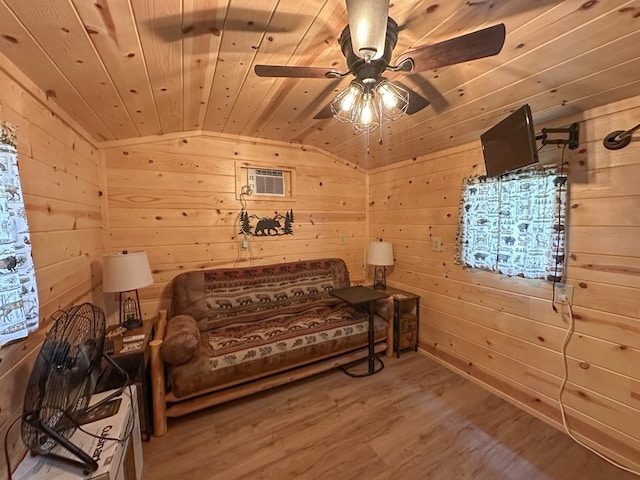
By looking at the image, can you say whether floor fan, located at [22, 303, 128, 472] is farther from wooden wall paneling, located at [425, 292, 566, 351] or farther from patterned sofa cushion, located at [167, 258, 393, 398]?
wooden wall paneling, located at [425, 292, 566, 351]

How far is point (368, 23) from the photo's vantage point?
2.59ft

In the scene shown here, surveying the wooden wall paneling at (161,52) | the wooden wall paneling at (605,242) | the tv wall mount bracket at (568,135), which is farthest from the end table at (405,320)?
the wooden wall paneling at (161,52)

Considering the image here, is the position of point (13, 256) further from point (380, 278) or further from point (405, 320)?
point (380, 278)

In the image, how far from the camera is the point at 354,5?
2.56 ft

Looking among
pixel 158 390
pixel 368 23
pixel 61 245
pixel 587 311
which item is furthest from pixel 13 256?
pixel 587 311

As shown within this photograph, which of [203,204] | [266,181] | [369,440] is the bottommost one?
[369,440]

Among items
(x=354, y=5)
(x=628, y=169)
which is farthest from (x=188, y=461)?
(x=628, y=169)

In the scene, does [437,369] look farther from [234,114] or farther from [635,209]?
[234,114]

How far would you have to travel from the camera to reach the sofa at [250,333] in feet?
6.05

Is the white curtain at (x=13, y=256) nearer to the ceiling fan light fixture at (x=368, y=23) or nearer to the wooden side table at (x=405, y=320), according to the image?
the ceiling fan light fixture at (x=368, y=23)

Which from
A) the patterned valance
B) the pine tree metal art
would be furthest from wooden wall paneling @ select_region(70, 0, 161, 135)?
the pine tree metal art

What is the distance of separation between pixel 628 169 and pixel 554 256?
61cm

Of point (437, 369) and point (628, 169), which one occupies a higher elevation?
point (628, 169)

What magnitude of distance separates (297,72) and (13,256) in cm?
132
